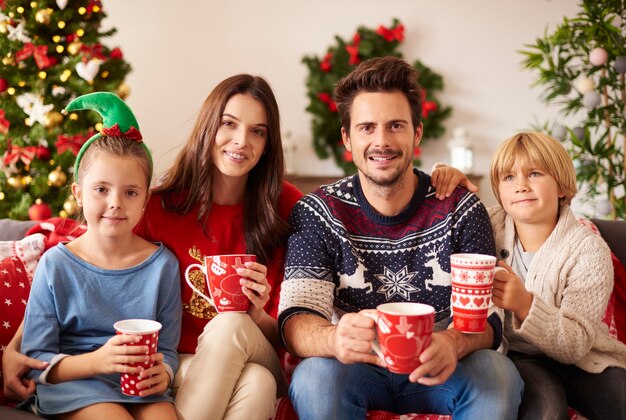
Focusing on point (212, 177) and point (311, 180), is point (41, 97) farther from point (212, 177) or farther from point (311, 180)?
point (311, 180)

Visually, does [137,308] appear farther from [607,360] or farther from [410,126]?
[607,360]

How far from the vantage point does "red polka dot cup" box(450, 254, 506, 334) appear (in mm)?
1319

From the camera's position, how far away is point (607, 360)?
5.58ft

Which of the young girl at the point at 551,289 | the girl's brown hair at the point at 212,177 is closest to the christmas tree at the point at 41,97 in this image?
the girl's brown hair at the point at 212,177

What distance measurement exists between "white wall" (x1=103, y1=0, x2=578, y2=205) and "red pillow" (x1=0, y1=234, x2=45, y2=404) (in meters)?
2.98

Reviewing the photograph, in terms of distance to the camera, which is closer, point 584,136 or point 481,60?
point 584,136

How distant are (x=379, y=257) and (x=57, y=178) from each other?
229cm

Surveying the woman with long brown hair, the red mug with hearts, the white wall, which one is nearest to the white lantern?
the white wall

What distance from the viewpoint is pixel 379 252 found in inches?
69.4

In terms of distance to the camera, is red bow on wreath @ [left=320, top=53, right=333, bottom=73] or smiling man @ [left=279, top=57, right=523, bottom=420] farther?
red bow on wreath @ [left=320, top=53, right=333, bottom=73]

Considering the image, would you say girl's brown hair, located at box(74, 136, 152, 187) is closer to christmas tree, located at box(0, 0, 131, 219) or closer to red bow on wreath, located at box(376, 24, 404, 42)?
christmas tree, located at box(0, 0, 131, 219)

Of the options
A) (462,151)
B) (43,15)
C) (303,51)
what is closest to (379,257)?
(43,15)

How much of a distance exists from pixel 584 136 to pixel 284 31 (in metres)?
2.56

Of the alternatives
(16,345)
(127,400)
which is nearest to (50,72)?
(16,345)
